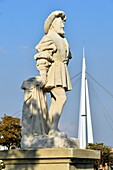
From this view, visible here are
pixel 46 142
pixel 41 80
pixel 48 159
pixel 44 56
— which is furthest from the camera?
pixel 44 56

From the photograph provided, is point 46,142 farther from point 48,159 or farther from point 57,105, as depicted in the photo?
point 57,105

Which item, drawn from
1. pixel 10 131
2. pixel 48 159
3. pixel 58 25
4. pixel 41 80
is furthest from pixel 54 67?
pixel 10 131

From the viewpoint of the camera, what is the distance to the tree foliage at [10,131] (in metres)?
25.8

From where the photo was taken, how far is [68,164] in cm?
607

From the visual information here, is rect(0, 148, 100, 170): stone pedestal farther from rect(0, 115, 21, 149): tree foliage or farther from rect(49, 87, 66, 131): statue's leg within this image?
rect(0, 115, 21, 149): tree foliage

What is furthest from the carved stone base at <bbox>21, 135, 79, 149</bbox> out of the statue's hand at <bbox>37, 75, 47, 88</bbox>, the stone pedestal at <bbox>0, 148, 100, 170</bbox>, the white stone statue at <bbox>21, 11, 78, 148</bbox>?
the statue's hand at <bbox>37, 75, 47, 88</bbox>

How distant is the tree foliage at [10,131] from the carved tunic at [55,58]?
61.8 ft

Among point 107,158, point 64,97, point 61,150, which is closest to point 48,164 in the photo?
point 61,150

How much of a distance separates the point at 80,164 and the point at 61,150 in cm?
54

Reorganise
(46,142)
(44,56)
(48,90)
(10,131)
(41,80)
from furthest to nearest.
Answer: (10,131) → (48,90) → (44,56) → (41,80) → (46,142)

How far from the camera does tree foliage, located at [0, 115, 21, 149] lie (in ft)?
84.6

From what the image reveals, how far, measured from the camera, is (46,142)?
646cm

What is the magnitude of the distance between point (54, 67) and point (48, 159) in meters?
1.85

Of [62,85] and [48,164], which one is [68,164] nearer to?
[48,164]
